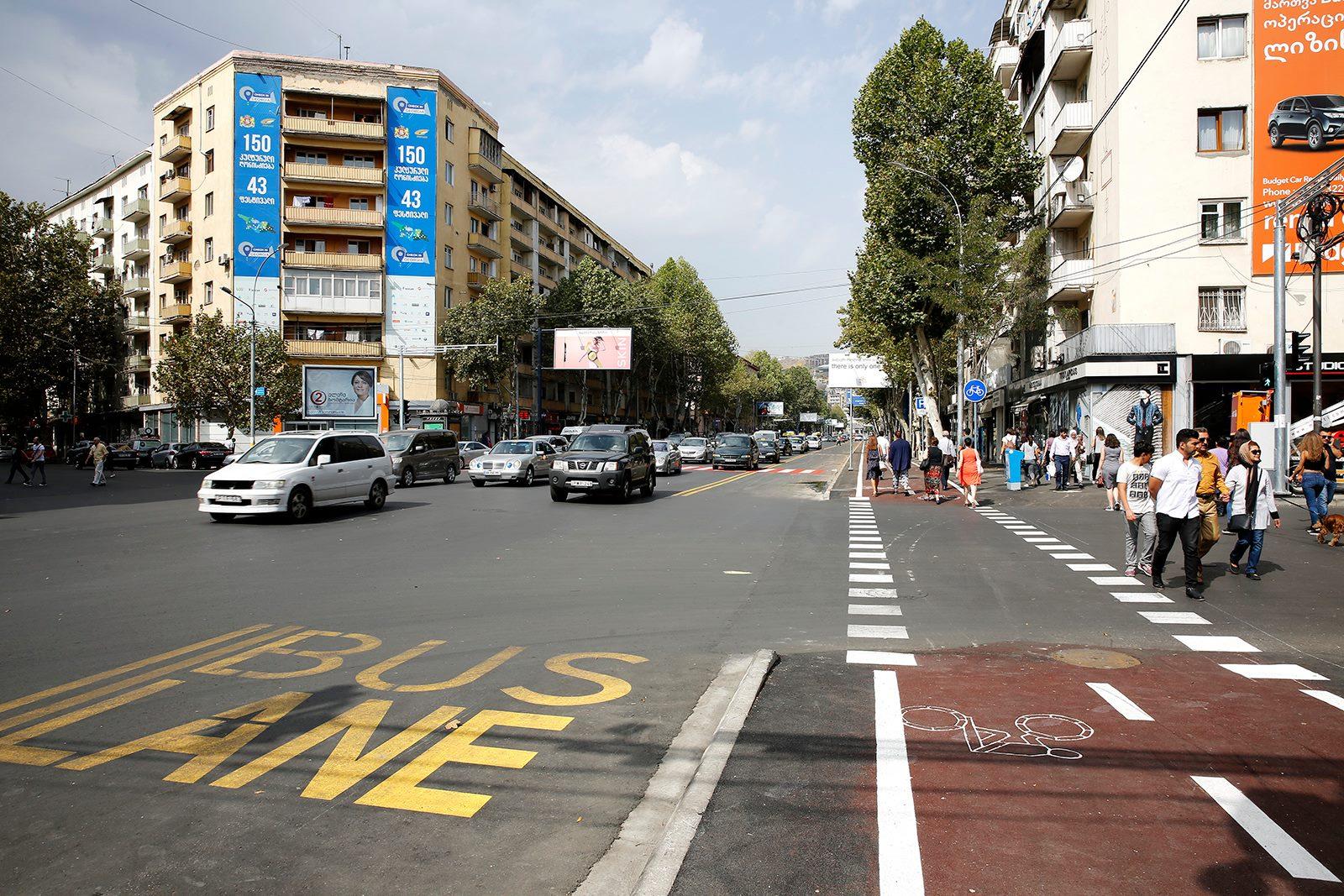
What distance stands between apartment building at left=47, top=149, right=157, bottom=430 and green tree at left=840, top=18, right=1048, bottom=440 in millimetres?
50353

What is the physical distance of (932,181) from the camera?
31.6 meters

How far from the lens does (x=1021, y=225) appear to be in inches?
1291

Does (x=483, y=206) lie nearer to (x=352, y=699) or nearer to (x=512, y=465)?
(x=512, y=465)

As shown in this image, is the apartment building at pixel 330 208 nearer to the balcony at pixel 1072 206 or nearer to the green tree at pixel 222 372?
the green tree at pixel 222 372

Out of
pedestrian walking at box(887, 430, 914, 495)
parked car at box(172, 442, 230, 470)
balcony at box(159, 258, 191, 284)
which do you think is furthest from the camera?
balcony at box(159, 258, 191, 284)

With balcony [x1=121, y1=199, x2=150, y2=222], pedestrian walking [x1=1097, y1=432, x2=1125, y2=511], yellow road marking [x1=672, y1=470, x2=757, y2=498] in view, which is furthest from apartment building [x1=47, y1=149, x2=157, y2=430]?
pedestrian walking [x1=1097, y1=432, x2=1125, y2=511]

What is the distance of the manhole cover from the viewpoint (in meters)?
6.49

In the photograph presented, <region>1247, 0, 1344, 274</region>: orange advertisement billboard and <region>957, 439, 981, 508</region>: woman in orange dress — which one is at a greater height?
<region>1247, 0, 1344, 274</region>: orange advertisement billboard

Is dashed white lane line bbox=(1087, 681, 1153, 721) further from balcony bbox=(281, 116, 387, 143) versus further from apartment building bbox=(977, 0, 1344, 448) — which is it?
balcony bbox=(281, 116, 387, 143)

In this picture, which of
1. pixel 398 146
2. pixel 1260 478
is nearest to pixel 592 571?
pixel 1260 478

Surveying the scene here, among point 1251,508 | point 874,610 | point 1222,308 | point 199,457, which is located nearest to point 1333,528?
point 1251,508

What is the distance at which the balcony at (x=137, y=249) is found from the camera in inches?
2443

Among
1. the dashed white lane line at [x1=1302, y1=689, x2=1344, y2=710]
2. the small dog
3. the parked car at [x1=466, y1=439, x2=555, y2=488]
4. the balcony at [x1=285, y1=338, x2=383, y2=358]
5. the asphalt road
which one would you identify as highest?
the balcony at [x1=285, y1=338, x2=383, y2=358]

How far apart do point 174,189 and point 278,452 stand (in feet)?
158
